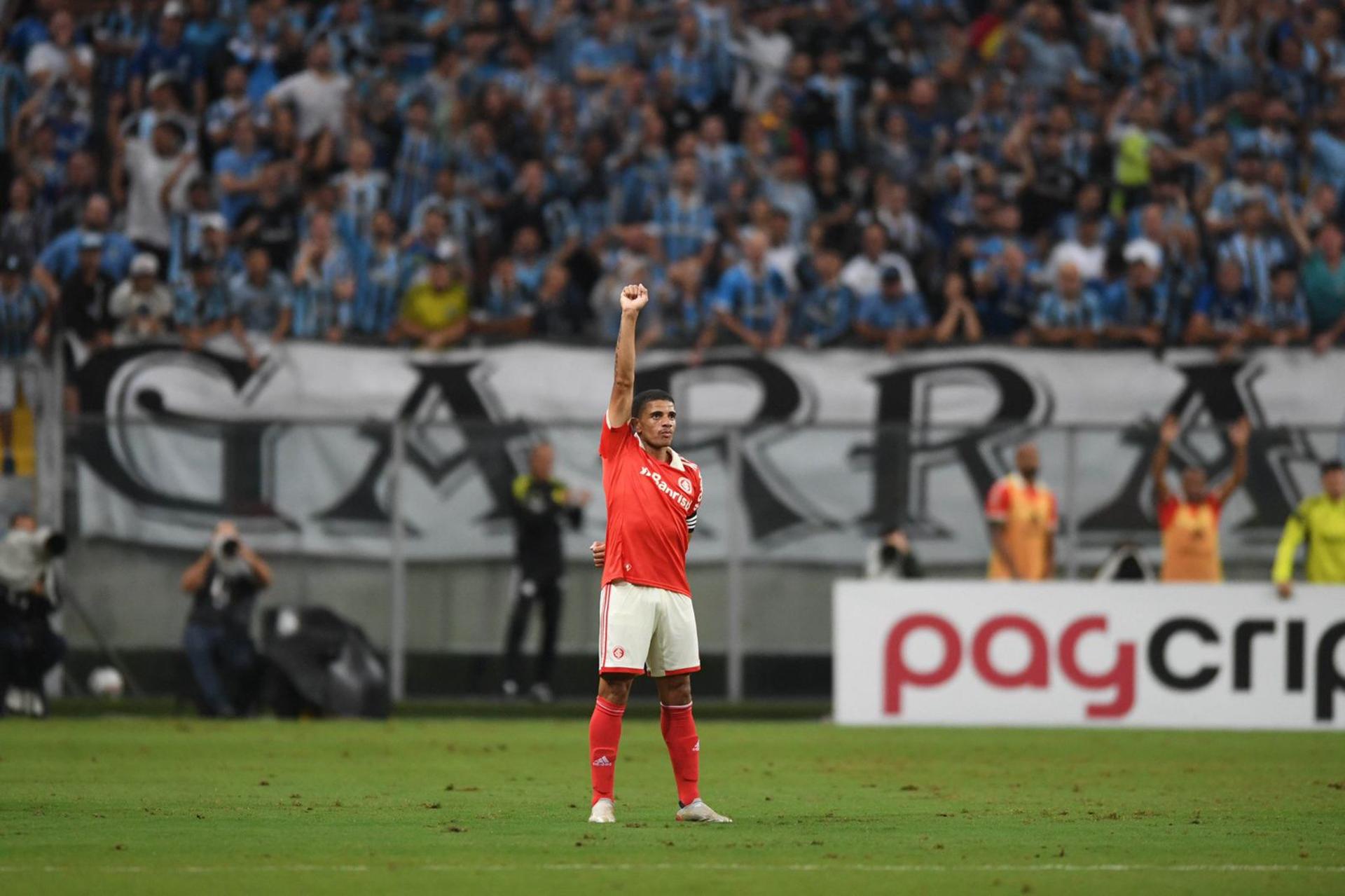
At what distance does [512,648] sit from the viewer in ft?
70.3

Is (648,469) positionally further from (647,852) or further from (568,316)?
(568,316)

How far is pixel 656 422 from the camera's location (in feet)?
35.9

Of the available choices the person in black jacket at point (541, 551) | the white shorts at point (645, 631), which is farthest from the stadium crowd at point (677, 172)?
the white shorts at point (645, 631)

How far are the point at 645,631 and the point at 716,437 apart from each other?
1075 centimetres

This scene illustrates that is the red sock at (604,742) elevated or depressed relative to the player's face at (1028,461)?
depressed

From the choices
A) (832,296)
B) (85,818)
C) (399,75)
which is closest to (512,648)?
(832,296)

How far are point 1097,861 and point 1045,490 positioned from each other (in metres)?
11.3

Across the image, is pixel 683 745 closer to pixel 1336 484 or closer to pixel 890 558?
pixel 890 558

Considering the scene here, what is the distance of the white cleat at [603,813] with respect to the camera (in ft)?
35.9

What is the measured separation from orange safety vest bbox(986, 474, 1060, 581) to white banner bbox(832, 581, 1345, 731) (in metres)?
0.90

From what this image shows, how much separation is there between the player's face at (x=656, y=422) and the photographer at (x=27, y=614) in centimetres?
1055

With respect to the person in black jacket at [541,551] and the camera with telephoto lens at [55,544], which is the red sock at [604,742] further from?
the camera with telephoto lens at [55,544]

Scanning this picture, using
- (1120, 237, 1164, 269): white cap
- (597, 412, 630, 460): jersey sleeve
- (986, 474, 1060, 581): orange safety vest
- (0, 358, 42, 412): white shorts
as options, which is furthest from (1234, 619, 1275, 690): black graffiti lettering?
(0, 358, 42, 412): white shorts

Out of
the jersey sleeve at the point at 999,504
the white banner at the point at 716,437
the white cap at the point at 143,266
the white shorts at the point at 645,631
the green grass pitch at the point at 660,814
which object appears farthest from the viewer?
the white cap at the point at 143,266
